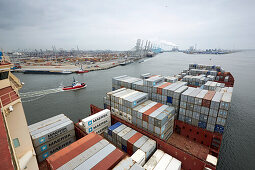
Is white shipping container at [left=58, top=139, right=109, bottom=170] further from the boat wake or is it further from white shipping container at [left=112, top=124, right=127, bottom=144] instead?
the boat wake

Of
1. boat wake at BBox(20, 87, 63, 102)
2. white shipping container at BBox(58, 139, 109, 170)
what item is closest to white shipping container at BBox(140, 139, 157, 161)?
white shipping container at BBox(58, 139, 109, 170)

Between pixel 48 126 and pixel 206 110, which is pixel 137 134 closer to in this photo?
pixel 206 110

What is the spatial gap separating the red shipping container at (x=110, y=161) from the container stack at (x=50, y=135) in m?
11.4

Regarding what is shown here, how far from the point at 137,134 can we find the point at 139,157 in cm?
479

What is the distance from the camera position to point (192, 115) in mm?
24141

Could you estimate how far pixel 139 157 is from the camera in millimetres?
17219

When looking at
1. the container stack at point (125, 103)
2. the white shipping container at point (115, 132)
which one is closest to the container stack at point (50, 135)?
the white shipping container at point (115, 132)

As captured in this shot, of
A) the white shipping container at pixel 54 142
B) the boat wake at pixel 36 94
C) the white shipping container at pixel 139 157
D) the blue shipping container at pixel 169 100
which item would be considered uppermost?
the blue shipping container at pixel 169 100

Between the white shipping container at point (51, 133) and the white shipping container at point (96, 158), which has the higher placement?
the white shipping container at point (96, 158)

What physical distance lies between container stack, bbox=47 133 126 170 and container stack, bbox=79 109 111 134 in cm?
676

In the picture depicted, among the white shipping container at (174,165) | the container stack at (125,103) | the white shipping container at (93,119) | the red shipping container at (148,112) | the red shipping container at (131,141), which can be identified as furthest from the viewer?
the container stack at (125,103)

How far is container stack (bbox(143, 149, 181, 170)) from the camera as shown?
646 inches

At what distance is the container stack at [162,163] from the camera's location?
53.9 feet

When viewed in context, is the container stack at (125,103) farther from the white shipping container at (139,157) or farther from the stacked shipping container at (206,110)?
the stacked shipping container at (206,110)
